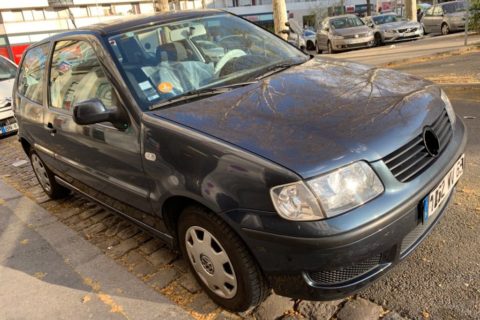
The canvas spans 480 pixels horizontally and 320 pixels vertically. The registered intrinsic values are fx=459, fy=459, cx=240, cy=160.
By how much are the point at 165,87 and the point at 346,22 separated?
1770 centimetres

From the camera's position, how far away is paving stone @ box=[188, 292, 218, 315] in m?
2.78

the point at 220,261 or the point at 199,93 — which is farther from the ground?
the point at 199,93

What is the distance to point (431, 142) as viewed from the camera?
100.0 inches

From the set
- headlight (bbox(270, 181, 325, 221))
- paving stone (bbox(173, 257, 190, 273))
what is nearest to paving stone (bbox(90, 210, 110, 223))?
paving stone (bbox(173, 257, 190, 273))

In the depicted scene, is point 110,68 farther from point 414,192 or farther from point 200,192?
point 414,192

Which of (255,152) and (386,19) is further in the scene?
(386,19)

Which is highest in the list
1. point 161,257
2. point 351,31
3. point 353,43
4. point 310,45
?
point 351,31

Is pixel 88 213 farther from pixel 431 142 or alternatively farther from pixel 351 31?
pixel 351 31

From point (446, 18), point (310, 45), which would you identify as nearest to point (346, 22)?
point (446, 18)

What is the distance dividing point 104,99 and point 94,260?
1.30 m

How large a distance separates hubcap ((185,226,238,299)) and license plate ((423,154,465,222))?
1.08m

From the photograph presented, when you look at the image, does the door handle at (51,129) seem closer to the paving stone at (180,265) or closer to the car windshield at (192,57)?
the car windshield at (192,57)

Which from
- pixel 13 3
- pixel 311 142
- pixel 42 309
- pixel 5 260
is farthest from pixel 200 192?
pixel 13 3

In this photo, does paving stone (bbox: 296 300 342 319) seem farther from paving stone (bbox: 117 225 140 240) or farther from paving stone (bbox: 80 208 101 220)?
paving stone (bbox: 80 208 101 220)
